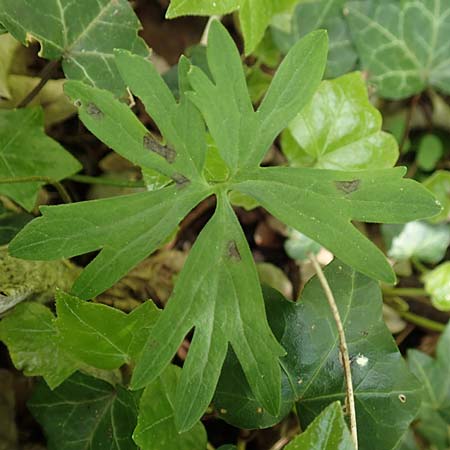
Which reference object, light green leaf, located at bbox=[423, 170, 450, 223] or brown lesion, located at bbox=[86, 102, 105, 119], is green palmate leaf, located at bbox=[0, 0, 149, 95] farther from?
light green leaf, located at bbox=[423, 170, 450, 223]

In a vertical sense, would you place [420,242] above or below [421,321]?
above

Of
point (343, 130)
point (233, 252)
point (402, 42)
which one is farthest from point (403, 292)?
point (233, 252)

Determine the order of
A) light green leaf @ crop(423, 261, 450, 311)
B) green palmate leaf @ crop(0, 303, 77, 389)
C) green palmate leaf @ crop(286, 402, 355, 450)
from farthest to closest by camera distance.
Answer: light green leaf @ crop(423, 261, 450, 311), green palmate leaf @ crop(0, 303, 77, 389), green palmate leaf @ crop(286, 402, 355, 450)

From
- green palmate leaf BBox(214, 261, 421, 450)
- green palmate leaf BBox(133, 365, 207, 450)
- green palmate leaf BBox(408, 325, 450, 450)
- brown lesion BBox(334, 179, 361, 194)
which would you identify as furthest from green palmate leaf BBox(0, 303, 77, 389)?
green palmate leaf BBox(408, 325, 450, 450)

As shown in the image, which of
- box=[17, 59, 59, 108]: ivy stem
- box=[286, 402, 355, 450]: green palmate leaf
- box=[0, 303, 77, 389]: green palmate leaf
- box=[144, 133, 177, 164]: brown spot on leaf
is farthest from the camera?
box=[17, 59, 59, 108]: ivy stem

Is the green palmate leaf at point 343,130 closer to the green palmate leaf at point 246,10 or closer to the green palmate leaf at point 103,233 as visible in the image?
the green palmate leaf at point 246,10

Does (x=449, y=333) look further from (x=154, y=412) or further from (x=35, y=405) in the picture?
(x=35, y=405)

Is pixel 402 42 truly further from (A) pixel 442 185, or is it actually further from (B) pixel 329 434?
(B) pixel 329 434
